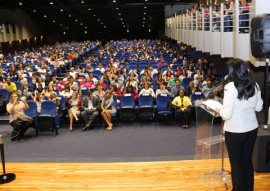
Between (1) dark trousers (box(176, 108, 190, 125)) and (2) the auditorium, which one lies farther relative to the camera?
(1) dark trousers (box(176, 108, 190, 125))

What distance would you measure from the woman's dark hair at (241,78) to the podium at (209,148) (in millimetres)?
467

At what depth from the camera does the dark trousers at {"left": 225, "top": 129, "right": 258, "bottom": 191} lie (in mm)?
3332

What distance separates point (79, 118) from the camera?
945cm

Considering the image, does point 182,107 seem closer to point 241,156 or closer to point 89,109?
point 89,109

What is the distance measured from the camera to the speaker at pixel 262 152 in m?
4.47

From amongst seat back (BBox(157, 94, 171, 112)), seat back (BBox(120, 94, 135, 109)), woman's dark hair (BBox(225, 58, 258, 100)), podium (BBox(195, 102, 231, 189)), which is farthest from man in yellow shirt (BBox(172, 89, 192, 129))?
woman's dark hair (BBox(225, 58, 258, 100))

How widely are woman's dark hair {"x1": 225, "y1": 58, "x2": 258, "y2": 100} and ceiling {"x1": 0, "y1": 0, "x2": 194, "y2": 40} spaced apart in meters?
25.9

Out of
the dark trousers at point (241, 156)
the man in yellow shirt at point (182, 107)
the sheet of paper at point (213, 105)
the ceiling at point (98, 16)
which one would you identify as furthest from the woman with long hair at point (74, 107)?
the ceiling at point (98, 16)

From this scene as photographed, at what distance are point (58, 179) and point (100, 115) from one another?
14.3 feet

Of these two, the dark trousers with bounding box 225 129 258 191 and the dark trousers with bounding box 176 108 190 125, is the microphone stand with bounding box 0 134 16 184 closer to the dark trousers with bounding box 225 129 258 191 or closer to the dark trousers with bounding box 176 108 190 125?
the dark trousers with bounding box 225 129 258 191

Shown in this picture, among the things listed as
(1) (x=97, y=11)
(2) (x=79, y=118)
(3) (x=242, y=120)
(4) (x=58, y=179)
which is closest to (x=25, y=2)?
(1) (x=97, y=11)

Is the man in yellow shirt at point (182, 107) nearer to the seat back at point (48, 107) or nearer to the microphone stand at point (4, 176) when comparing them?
the seat back at point (48, 107)

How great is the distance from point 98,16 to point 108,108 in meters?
27.2

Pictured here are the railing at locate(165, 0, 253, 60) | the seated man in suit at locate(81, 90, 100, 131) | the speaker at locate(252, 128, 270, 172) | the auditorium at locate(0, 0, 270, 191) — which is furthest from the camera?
the seated man in suit at locate(81, 90, 100, 131)
